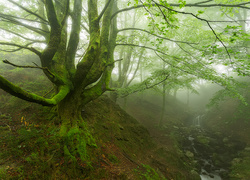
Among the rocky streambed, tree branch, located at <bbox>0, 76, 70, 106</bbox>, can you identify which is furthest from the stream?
tree branch, located at <bbox>0, 76, 70, 106</bbox>

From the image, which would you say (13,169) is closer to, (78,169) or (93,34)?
(78,169)

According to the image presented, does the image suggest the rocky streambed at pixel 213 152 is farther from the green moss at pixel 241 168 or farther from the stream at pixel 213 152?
the green moss at pixel 241 168

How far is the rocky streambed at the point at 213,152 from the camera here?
726 cm

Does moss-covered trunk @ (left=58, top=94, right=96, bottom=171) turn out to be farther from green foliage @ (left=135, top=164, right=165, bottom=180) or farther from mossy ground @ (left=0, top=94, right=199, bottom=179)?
green foliage @ (left=135, top=164, right=165, bottom=180)

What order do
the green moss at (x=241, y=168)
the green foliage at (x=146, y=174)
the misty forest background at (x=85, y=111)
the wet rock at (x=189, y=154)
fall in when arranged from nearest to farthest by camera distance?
the misty forest background at (x=85, y=111) < the green foliage at (x=146, y=174) < the green moss at (x=241, y=168) < the wet rock at (x=189, y=154)

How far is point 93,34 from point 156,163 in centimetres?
655

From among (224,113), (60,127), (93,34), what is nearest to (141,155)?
(60,127)

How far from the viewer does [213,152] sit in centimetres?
916

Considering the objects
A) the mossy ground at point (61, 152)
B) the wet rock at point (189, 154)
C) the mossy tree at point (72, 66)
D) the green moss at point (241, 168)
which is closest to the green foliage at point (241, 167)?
the green moss at point (241, 168)

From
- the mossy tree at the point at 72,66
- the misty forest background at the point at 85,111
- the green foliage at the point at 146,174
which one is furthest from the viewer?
the green foliage at the point at 146,174

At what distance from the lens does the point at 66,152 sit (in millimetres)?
3514

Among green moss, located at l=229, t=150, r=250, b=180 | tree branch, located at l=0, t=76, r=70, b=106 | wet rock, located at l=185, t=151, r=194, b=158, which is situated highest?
tree branch, located at l=0, t=76, r=70, b=106

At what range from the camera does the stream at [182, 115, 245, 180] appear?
285 inches

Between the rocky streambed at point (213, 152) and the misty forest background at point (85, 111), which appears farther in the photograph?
the rocky streambed at point (213, 152)
